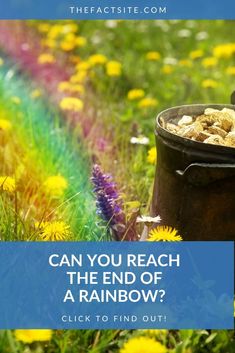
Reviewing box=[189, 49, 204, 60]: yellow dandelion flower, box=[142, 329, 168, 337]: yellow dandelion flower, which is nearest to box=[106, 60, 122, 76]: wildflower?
box=[189, 49, 204, 60]: yellow dandelion flower

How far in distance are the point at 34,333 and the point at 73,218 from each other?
16.4 inches

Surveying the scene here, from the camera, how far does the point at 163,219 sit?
211 cm

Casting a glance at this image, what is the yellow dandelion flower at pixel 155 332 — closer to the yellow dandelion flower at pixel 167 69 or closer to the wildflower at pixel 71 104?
the wildflower at pixel 71 104

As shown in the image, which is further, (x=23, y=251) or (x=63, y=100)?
Answer: (x=63, y=100)

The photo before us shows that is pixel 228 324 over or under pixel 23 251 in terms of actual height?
under

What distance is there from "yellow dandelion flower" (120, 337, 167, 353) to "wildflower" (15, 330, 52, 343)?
0.62 ft

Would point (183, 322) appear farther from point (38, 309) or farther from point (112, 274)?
point (38, 309)

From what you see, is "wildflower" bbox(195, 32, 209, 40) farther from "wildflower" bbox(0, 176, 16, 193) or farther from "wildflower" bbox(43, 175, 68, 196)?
"wildflower" bbox(0, 176, 16, 193)

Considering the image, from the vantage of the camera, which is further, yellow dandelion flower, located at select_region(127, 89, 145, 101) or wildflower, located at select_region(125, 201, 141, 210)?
yellow dandelion flower, located at select_region(127, 89, 145, 101)

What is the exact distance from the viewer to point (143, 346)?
179 centimetres

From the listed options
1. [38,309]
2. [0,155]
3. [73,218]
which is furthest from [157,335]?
[0,155]

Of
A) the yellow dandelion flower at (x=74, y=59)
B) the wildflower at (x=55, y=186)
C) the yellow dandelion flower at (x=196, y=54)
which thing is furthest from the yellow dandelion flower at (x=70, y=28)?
the wildflower at (x=55, y=186)

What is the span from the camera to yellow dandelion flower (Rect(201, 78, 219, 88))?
134 inches

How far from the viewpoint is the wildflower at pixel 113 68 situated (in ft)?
11.2
